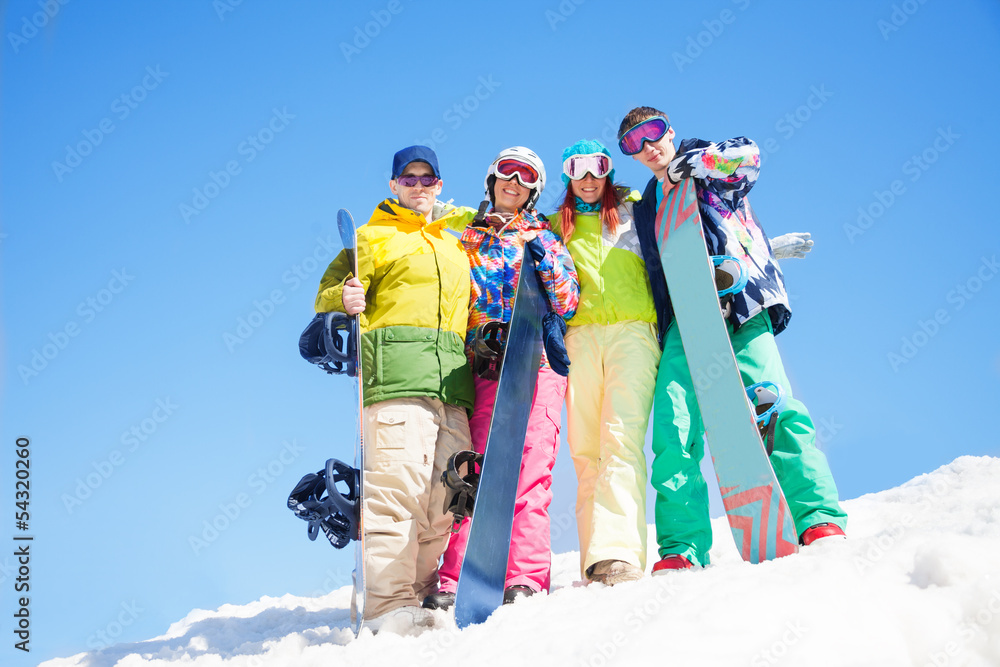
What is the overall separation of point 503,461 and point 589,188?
1734mm

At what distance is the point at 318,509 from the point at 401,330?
94 cm

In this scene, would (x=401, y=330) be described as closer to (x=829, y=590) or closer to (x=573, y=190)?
(x=573, y=190)

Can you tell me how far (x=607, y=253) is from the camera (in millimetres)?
4070

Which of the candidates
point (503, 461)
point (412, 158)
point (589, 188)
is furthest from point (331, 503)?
point (589, 188)

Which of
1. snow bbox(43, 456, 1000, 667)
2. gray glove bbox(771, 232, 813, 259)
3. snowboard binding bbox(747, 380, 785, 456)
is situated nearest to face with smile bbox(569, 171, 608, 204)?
gray glove bbox(771, 232, 813, 259)

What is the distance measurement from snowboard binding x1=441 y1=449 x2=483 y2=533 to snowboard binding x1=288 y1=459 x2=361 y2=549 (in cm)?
42

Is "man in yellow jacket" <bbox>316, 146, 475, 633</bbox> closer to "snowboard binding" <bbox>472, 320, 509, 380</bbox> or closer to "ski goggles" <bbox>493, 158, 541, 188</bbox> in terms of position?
"snowboard binding" <bbox>472, 320, 509, 380</bbox>

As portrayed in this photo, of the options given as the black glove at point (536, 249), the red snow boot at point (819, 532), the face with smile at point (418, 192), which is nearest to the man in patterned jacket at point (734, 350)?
the red snow boot at point (819, 532)

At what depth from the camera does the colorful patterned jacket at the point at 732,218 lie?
3752 millimetres

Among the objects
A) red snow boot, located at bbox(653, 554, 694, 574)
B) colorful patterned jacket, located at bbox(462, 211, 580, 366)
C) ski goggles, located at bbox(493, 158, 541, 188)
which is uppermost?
ski goggles, located at bbox(493, 158, 541, 188)

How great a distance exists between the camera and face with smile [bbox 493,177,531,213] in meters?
4.30

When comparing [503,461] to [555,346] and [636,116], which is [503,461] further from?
[636,116]

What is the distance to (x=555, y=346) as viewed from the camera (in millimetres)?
3721

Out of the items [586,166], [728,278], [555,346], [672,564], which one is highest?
[586,166]
